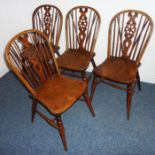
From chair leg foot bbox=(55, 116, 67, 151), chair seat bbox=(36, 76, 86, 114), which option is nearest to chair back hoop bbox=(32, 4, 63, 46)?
chair seat bbox=(36, 76, 86, 114)

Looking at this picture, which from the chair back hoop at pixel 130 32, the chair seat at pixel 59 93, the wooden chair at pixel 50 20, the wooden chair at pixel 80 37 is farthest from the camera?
the wooden chair at pixel 50 20

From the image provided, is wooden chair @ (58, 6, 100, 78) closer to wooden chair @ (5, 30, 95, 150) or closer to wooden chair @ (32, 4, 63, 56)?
wooden chair @ (32, 4, 63, 56)

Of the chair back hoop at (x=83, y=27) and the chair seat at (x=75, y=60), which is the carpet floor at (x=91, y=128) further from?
the chair back hoop at (x=83, y=27)

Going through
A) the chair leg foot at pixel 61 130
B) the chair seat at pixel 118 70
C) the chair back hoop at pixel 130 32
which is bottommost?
the chair leg foot at pixel 61 130

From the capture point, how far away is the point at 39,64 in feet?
5.38

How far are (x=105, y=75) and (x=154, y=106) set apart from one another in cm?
69

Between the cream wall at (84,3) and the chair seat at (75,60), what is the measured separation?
30 centimetres

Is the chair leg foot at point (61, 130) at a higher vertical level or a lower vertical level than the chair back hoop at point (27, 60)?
lower

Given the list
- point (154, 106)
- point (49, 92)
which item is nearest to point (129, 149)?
point (154, 106)

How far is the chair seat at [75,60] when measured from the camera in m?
1.92

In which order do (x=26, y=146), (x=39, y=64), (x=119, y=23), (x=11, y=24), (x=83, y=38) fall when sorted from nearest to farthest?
(x=39, y=64)
(x=26, y=146)
(x=119, y=23)
(x=83, y=38)
(x=11, y=24)

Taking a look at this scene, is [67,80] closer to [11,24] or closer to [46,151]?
[46,151]

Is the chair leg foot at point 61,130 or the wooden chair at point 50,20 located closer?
the chair leg foot at point 61,130

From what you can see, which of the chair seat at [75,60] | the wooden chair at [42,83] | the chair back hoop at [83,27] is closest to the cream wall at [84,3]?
the chair back hoop at [83,27]
